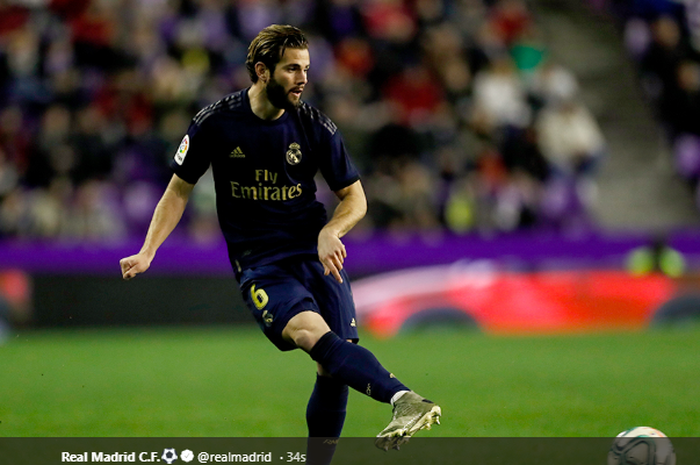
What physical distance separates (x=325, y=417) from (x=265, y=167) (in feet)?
4.55

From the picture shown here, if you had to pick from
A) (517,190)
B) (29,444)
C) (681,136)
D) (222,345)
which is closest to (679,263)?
(517,190)

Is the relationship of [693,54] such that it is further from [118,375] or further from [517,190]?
[118,375]

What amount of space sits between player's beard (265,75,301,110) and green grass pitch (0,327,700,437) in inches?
89.4

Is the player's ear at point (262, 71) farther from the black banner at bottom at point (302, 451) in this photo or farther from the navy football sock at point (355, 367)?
the black banner at bottom at point (302, 451)

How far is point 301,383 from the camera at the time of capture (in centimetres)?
Result: 922

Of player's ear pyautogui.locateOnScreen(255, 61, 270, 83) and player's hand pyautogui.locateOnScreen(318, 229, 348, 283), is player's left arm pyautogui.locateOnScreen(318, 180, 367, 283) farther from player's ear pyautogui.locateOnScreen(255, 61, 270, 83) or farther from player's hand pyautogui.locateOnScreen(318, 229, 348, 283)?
player's ear pyautogui.locateOnScreen(255, 61, 270, 83)

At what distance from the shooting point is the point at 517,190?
14.4 metres

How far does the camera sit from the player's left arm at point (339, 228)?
473 centimetres

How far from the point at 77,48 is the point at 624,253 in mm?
8931

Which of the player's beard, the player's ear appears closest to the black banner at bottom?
the player's beard

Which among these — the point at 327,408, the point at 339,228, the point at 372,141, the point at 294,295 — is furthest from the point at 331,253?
the point at 372,141

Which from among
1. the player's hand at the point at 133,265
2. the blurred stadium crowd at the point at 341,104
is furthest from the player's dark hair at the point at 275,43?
the blurred stadium crowd at the point at 341,104

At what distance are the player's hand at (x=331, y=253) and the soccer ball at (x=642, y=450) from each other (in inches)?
63.2

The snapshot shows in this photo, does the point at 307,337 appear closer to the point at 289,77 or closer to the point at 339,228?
the point at 339,228
